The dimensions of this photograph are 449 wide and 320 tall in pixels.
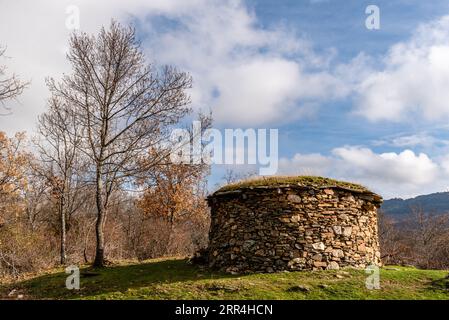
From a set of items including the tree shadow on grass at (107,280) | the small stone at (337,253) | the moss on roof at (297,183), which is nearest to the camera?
the tree shadow on grass at (107,280)

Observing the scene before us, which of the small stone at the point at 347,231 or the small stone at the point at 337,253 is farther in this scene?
the small stone at the point at 347,231

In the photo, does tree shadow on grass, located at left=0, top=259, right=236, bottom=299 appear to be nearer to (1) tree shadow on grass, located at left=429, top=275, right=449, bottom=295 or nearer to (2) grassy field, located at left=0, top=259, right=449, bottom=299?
(2) grassy field, located at left=0, top=259, right=449, bottom=299

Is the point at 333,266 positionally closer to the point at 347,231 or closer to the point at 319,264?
the point at 319,264

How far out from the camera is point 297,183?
13.7 metres

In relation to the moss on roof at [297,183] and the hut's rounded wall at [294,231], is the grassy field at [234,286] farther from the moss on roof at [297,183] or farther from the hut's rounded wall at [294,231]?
the moss on roof at [297,183]

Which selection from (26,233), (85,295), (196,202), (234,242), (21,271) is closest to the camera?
(85,295)

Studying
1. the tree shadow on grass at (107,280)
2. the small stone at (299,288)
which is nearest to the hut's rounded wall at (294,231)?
the tree shadow on grass at (107,280)

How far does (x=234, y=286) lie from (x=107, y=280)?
5154 millimetres

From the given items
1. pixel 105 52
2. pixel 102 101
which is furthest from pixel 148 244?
pixel 105 52

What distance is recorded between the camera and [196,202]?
32.7m

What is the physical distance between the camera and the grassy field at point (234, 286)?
10312mm

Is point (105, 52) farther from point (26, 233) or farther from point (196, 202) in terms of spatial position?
point (196, 202)
